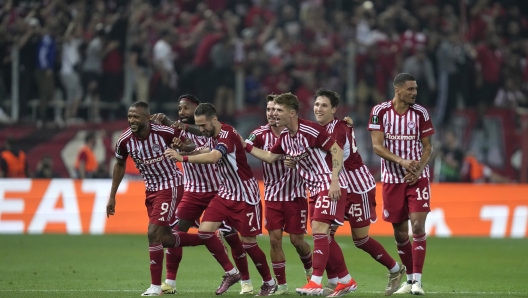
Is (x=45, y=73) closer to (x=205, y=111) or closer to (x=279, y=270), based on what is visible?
(x=205, y=111)

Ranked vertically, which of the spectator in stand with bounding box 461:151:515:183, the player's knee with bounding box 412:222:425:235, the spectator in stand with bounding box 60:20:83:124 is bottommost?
the player's knee with bounding box 412:222:425:235

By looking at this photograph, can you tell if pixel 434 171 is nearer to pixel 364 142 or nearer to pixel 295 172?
pixel 364 142

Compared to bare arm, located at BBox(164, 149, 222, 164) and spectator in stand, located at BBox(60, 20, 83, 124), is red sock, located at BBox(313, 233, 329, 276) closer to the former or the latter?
bare arm, located at BBox(164, 149, 222, 164)

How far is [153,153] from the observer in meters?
9.89

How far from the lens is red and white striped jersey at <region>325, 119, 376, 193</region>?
9.57m

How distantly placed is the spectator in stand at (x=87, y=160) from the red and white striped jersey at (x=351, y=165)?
425 inches

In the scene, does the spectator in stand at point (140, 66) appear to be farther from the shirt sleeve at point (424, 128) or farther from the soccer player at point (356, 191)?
the shirt sleeve at point (424, 128)

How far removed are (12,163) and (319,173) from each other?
38.8ft

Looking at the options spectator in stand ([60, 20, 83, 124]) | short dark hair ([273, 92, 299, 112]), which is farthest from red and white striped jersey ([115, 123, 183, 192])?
spectator in stand ([60, 20, 83, 124])

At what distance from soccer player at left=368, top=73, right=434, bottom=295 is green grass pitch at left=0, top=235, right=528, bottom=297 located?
0.81 meters

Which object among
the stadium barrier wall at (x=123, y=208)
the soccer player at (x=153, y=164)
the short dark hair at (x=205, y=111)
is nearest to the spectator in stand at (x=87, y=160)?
the stadium barrier wall at (x=123, y=208)

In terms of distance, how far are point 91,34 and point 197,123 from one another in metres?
12.0

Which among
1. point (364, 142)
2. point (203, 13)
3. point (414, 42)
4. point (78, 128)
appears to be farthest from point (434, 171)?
point (78, 128)

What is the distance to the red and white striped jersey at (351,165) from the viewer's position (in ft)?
31.4
